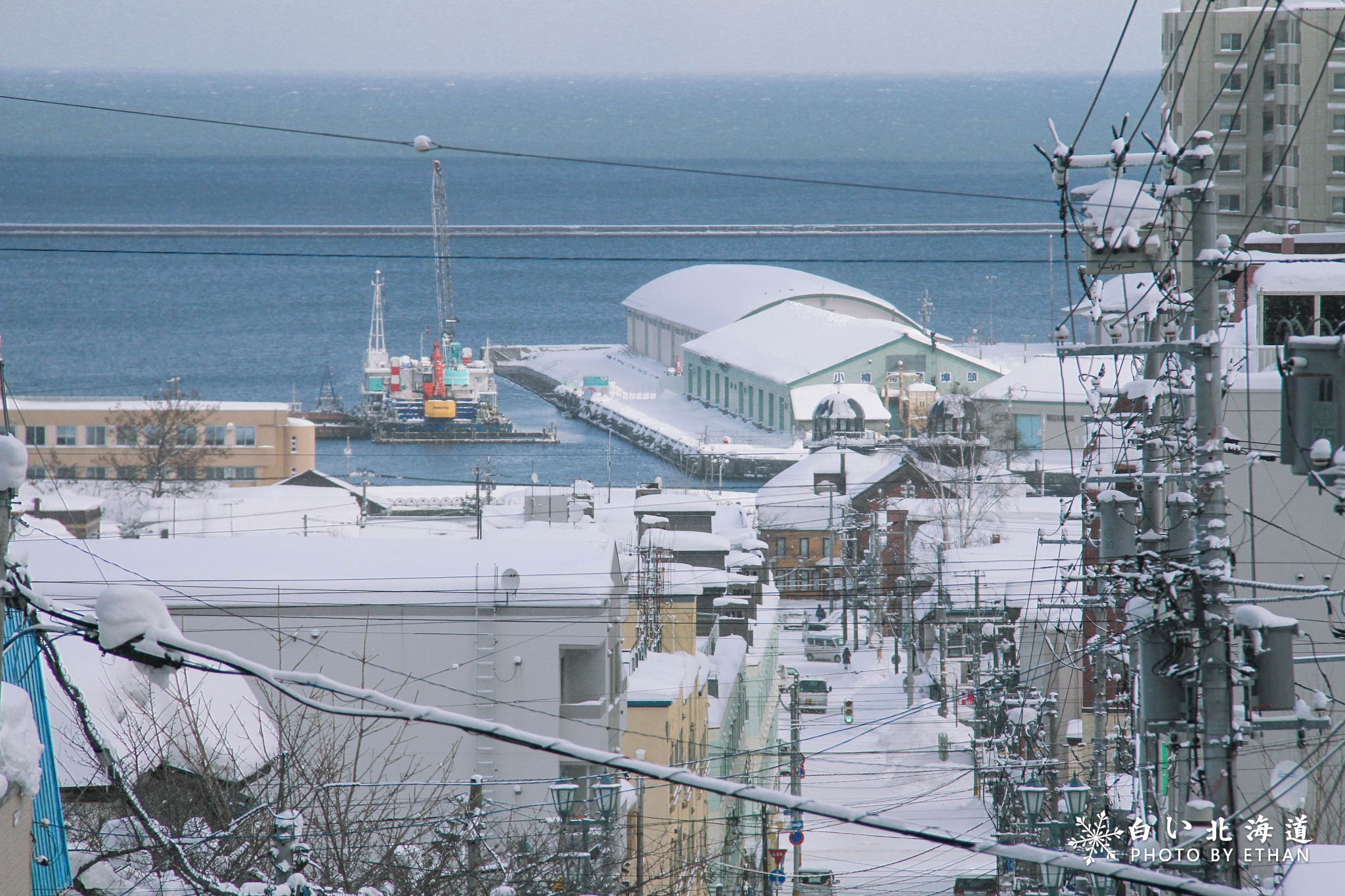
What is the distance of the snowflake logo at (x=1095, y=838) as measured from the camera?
2605 mm

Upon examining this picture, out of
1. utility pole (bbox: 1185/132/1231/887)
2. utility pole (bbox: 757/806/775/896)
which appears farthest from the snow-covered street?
utility pole (bbox: 1185/132/1231/887)

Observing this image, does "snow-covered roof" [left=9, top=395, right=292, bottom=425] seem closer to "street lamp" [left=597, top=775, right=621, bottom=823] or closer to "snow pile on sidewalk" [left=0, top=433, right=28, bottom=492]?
"street lamp" [left=597, top=775, right=621, bottom=823]

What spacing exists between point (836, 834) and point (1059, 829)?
3.80 m

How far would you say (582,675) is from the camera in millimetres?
5285

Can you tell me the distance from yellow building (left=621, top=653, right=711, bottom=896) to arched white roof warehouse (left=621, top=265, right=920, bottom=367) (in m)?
24.5

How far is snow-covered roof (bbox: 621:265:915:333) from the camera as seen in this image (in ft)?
104

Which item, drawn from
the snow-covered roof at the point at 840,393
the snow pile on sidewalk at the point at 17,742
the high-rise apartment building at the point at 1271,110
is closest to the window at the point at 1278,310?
the snow pile on sidewalk at the point at 17,742

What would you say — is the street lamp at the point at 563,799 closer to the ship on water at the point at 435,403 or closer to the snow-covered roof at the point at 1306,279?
the snow-covered roof at the point at 1306,279

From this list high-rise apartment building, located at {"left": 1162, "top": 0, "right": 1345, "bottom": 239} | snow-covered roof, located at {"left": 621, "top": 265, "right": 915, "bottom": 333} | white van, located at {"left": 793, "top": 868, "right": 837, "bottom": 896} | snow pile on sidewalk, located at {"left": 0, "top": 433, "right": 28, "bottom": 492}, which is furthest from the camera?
snow-covered roof, located at {"left": 621, "top": 265, "right": 915, "bottom": 333}

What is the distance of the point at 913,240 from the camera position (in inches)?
2331

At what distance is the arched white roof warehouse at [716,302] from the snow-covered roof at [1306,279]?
26.0 meters

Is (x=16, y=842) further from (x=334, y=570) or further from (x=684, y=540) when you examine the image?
(x=684, y=540)

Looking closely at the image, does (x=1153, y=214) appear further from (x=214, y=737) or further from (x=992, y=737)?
(x=992, y=737)

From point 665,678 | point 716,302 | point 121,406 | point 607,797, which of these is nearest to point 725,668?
point 665,678
